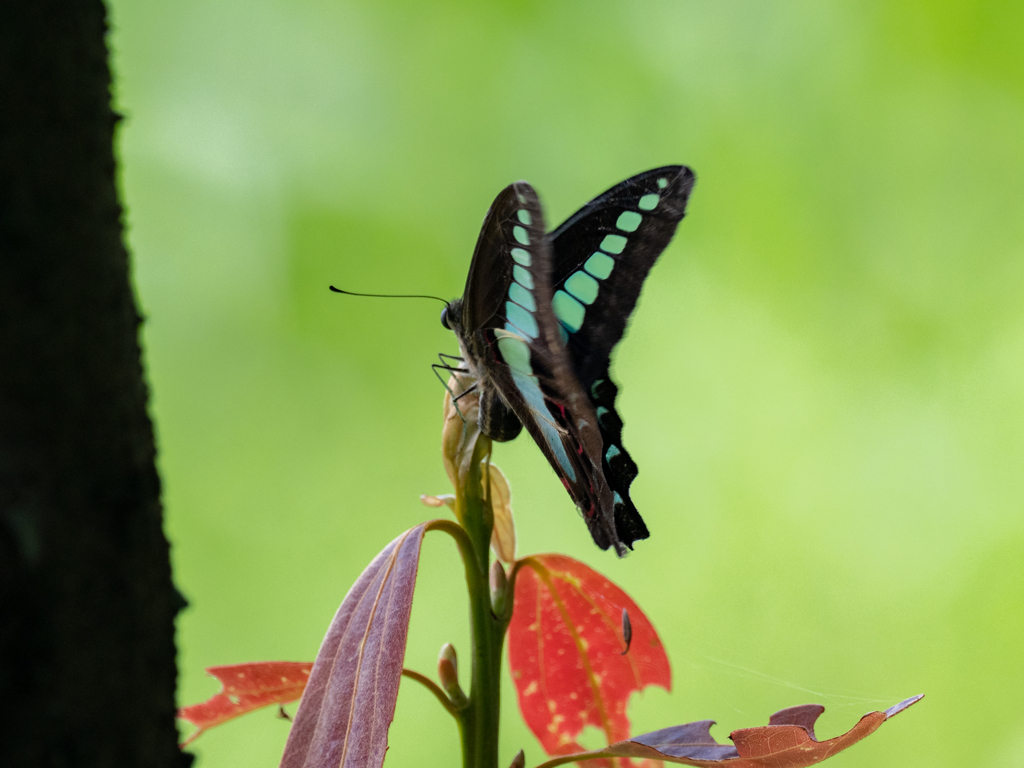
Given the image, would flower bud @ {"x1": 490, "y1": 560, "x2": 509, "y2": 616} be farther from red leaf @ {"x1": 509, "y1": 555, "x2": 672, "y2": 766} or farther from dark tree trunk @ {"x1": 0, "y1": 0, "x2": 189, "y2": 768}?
dark tree trunk @ {"x1": 0, "y1": 0, "x2": 189, "y2": 768}

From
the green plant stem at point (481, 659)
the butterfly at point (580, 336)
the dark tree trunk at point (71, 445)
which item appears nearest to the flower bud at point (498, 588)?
A: the green plant stem at point (481, 659)

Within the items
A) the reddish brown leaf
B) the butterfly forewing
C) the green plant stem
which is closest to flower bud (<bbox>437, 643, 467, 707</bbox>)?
the green plant stem

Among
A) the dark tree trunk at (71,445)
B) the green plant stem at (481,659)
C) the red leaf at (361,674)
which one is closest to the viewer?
the dark tree trunk at (71,445)

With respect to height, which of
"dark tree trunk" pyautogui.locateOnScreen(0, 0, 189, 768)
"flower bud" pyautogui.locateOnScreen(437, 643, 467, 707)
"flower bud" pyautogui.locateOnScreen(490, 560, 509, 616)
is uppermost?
"dark tree trunk" pyautogui.locateOnScreen(0, 0, 189, 768)

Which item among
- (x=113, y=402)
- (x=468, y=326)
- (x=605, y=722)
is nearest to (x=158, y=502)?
(x=113, y=402)

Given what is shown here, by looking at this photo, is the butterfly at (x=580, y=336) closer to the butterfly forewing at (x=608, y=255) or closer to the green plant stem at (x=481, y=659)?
the butterfly forewing at (x=608, y=255)

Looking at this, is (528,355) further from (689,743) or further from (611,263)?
(689,743)
